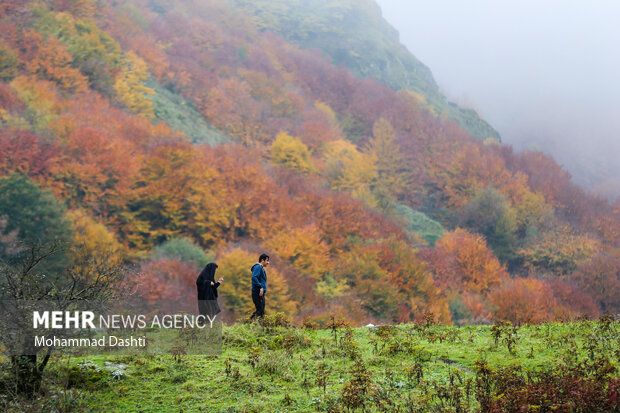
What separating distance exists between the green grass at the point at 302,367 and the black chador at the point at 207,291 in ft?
2.50

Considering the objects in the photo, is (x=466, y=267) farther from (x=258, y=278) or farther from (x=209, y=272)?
(x=209, y=272)

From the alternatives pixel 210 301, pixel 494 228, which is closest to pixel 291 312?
pixel 210 301

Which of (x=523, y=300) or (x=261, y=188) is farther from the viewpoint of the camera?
(x=261, y=188)

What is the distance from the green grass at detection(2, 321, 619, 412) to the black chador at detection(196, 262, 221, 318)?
30.0 inches

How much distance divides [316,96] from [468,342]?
98296mm

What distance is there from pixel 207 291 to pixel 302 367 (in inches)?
142

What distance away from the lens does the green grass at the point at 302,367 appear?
6.77 meters

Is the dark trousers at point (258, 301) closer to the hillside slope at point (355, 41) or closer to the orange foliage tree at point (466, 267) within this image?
the orange foliage tree at point (466, 267)

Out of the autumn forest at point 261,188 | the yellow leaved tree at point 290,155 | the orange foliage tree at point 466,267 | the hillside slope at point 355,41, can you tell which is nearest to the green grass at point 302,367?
the autumn forest at point 261,188

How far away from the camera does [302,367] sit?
8328 mm

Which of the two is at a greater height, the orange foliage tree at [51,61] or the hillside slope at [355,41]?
the hillside slope at [355,41]

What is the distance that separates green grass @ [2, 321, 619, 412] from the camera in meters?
→ 6.77

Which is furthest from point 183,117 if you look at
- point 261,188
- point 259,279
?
point 259,279

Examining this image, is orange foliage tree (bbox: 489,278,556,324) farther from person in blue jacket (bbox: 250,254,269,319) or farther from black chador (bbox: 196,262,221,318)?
black chador (bbox: 196,262,221,318)
